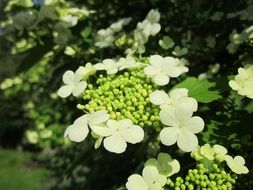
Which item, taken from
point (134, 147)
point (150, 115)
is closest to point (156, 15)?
point (150, 115)

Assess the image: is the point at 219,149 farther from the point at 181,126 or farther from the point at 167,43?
the point at 167,43

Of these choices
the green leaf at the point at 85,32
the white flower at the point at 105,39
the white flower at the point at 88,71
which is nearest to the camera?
the white flower at the point at 88,71

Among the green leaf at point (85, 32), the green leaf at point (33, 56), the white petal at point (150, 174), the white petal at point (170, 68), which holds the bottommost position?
the green leaf at point (33, 56)

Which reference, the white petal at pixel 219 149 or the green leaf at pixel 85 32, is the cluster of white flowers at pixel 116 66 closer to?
the white petal at pixel 219 149

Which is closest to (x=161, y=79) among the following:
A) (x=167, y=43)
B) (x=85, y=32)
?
(x=167, y=43)

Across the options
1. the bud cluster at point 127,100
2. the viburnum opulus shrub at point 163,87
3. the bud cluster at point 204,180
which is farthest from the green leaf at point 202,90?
the bud cluster at point 204,180
